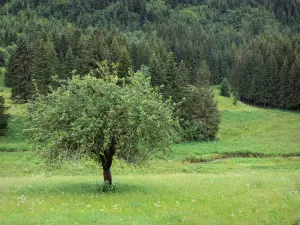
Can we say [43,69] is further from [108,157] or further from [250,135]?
[108,157]

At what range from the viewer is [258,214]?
19094mm

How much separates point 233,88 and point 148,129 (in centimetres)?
13031

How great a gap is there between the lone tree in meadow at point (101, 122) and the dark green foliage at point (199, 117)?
48.9 m

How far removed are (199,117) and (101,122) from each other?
54.5 metres

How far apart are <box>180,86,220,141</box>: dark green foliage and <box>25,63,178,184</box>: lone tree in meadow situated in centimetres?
4894

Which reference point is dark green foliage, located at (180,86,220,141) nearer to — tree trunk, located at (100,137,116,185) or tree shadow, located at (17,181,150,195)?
tree shadow, located at (17,181,150,195)

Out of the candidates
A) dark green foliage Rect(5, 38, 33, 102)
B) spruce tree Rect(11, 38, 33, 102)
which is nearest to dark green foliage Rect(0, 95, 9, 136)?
dark green foliage Rect(5, 38, 33, 102)

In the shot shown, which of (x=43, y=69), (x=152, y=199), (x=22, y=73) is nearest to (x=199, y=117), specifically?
(x=43, y=69)

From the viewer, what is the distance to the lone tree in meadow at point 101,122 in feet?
81.8

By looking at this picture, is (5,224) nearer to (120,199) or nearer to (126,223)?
(126,223)

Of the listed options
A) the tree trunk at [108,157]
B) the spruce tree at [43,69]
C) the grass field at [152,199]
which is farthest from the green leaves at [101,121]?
the spruce tree at [43,69]

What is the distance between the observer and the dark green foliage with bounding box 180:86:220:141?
76.4 metres

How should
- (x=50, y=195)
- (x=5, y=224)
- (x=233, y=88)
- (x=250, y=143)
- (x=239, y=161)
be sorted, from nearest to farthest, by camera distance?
(x=5, y=224)
(x=50, y=195)
(x=239, y=161)
(x=250, y=143)
(x=233, y=88)

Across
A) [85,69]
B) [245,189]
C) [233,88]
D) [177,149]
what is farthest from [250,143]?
[233,88]
